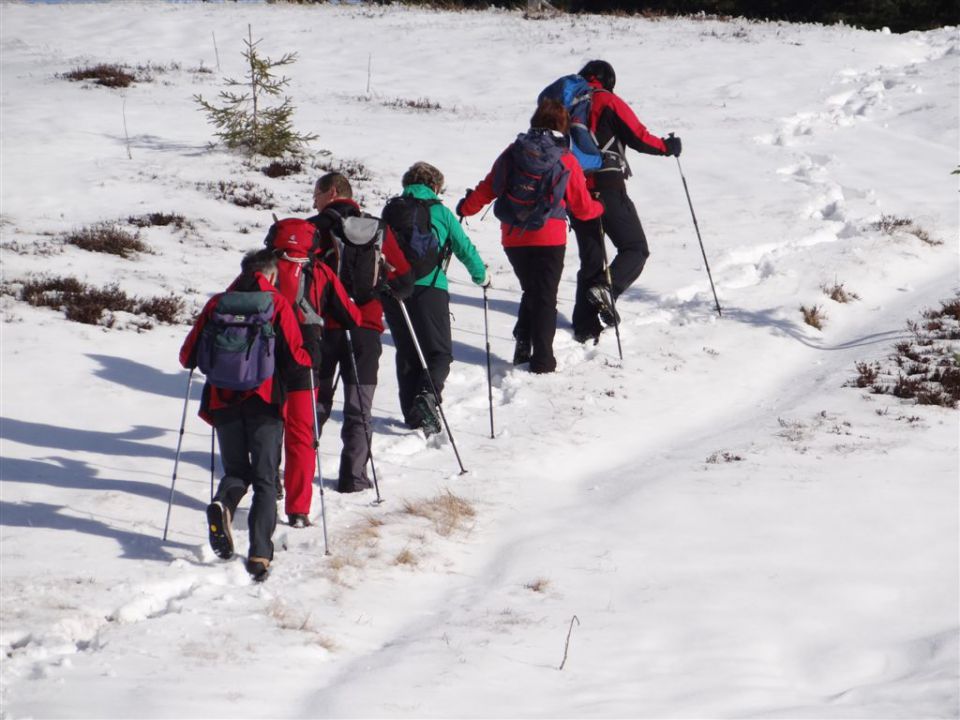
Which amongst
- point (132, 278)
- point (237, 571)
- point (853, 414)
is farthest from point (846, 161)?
point (237, 571)

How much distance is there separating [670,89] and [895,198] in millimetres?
10048

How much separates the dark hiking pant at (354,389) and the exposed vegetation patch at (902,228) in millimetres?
8940

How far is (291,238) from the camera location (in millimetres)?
6906

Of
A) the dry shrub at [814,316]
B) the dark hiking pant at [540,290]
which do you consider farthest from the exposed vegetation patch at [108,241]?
the dry shrub at [814,316]

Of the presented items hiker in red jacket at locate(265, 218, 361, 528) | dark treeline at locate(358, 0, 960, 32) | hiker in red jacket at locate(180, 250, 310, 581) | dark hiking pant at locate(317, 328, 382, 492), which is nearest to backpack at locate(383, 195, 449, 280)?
dark hiking pant at locate(317, 328, 382, 492)

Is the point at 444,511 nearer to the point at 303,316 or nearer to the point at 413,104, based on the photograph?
the point at 303,316

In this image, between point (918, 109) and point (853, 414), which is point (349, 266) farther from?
point (918, 109)

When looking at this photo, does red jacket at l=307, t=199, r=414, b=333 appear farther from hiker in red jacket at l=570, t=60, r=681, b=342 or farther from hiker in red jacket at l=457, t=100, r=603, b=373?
hiker in red jacket at l=570, t=60, r=681, b=342

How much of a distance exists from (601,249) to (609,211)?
1.47 feet

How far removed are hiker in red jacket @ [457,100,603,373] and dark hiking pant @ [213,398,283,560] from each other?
379 centimetres

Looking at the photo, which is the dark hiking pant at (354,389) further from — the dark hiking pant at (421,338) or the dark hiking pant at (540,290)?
the dark hiking pant at (540,290)

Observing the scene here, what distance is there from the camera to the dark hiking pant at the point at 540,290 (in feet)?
31.9

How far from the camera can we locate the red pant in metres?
7.06

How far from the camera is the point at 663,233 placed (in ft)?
49.6
